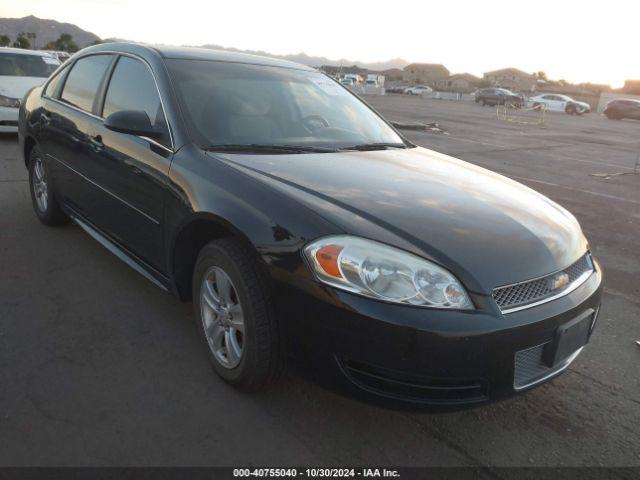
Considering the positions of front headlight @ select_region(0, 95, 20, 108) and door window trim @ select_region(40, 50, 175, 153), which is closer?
door window trim @ select_region(40, 50, 175, 153)

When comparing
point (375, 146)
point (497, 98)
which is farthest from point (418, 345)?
point (497, 98)

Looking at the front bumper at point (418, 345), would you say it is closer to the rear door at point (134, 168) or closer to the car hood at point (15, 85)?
the rear door at point (134, 168)

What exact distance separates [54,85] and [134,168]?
2.07m

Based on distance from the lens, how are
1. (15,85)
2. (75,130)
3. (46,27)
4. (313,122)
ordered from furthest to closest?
(46,27) → (15,85) → (75,130) → (313,122)

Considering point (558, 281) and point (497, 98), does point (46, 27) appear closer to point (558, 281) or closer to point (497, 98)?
point (497, 98)

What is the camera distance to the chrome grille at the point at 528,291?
6.97 feet

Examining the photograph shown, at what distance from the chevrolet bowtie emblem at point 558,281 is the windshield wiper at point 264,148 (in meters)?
1.44

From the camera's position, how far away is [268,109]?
3365 millimetres

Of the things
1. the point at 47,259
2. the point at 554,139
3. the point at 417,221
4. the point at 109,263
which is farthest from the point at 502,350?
the point at 554,139

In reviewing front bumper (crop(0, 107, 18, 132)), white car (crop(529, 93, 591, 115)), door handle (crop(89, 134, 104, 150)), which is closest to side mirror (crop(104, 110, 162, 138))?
door handle (crop(89, 134, 104, 150))

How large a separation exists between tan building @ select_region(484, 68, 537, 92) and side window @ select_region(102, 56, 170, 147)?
97.2 meters

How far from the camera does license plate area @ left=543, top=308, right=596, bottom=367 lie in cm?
223

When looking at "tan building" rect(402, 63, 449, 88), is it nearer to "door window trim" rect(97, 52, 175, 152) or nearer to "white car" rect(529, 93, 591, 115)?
"white car" rect(529, 93, 591, 115)

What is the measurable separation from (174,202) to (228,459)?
1.29 meters
